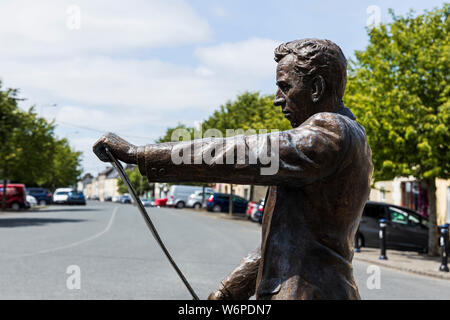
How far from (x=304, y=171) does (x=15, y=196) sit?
41.4 m

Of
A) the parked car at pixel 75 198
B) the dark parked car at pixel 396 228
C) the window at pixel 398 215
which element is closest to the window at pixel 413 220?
the dark parked car at pixel 396 228

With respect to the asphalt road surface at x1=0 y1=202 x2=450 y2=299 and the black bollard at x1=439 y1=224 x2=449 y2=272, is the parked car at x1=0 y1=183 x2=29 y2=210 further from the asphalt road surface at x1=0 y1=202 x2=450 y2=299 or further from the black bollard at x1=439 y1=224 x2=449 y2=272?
the black bollard at x1=439 y1=224 x2=449 y2=272

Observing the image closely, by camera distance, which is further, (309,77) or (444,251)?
(444,251)

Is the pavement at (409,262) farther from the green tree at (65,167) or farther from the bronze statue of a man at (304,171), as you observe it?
the green tree at (65,167)

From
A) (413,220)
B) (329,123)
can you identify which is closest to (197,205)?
(413,220)

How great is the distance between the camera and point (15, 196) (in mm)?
39844

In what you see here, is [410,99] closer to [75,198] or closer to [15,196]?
[15,196]

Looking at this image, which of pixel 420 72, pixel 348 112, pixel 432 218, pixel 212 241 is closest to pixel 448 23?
pixel 420 72

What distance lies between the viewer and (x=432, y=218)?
15.4 m

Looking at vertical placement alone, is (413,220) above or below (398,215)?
below

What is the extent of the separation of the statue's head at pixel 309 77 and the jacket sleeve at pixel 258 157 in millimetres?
191

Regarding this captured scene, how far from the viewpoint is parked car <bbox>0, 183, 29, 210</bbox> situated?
131 ft
